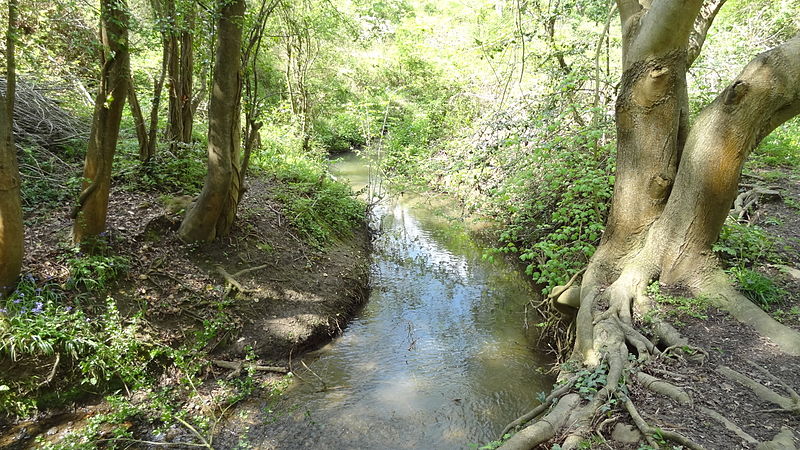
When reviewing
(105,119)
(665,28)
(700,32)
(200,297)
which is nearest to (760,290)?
(665,28)

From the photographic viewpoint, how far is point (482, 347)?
6184mm

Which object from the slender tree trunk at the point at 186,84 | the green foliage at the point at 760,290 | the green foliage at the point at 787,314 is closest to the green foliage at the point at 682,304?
the green foliage at the point at 760,290

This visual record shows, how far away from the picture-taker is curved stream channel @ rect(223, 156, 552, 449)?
4426 mm

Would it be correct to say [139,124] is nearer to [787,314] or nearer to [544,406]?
[544,406]

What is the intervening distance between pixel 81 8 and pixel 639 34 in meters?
7.34

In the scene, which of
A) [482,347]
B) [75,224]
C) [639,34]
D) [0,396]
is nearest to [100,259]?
[75,224]

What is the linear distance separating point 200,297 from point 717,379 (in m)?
5.55

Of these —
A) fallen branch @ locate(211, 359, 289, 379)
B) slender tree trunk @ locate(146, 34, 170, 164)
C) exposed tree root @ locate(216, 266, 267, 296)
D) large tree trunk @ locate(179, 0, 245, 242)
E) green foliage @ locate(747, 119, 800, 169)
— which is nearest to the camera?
fallen branch @ locate(211, 359, 289, 379)

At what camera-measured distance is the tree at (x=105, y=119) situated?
4.53 metres

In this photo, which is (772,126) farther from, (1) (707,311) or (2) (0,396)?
(2) (0,396)

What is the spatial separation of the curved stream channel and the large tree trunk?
2463 mm

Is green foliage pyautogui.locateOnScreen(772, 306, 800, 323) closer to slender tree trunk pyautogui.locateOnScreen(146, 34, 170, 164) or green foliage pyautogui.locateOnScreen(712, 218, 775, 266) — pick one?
green foliage pyautogui.locateOnScreen(712, 218, 775, 266)

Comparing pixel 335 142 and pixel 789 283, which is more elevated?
pixel 335 142

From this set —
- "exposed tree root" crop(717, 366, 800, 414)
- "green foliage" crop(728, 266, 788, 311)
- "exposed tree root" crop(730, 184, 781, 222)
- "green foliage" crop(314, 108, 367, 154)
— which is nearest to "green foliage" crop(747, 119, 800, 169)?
"exposed tree root" crop(730, 184, 781, 222)
